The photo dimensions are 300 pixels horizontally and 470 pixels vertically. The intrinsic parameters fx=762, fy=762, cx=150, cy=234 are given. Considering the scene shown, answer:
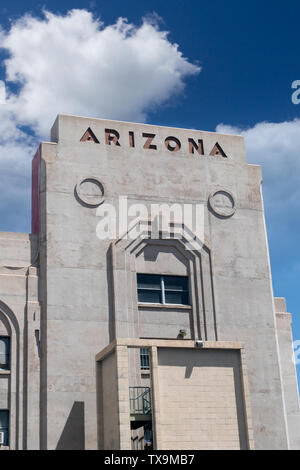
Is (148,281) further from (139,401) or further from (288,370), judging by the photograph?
(288,370)

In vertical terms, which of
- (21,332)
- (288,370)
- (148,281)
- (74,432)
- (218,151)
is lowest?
(74,432)

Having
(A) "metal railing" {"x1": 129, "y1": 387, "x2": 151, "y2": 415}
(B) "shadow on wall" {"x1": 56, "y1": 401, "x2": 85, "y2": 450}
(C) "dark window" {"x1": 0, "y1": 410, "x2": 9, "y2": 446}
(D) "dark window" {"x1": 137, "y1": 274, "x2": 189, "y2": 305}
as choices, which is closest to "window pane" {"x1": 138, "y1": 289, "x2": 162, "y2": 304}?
(D) "dark window" {"x1": 137, "y1": 274, "x2": 189, "y2": 305}

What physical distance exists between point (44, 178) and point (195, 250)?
843cm

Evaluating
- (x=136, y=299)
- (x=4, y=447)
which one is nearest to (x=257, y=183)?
(x=136, y=299)

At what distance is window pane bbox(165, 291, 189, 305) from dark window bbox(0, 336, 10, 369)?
8.12 meters

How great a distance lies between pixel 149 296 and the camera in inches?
1481

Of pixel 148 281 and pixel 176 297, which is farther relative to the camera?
pixel 176 297

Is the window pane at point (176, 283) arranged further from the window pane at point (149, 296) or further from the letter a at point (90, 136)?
the letter a at point (90, 136)

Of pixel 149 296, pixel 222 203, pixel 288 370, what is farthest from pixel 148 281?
pixel 288 370

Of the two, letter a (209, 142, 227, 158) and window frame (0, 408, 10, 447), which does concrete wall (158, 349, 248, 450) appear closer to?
window frame (0, 408, 10, 447)

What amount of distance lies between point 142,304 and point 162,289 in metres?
1.48

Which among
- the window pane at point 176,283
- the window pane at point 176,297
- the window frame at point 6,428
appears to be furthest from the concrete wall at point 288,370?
the window frame at point 6,428

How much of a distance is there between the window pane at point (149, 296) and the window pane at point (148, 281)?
20 cm

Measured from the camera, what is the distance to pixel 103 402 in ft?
109
